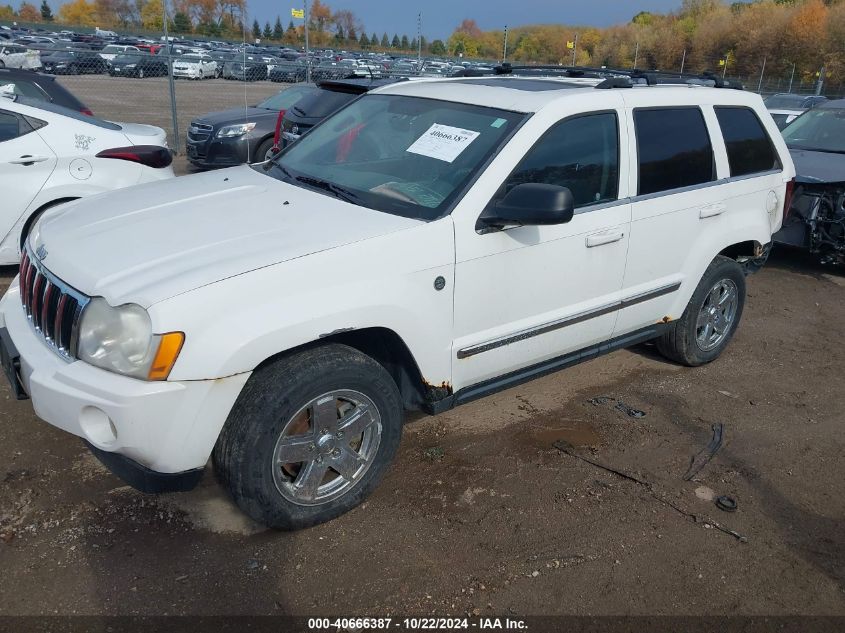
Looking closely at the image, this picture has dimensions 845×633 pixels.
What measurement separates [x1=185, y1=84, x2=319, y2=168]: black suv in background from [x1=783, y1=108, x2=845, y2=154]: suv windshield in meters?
6.54

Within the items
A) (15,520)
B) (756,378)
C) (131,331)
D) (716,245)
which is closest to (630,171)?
(716,245)

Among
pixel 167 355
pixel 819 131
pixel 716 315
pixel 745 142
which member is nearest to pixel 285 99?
pixel 819 131

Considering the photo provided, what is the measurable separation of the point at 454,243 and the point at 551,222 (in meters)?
0.44

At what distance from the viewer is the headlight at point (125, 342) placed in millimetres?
2611

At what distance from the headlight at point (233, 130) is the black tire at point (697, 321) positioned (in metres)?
8.03

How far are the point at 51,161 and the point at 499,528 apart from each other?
184 inches

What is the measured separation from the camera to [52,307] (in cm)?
298

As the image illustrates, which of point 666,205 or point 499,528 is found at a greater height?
point 666,205

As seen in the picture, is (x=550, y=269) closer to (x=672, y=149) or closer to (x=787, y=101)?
(x=672, y=149)

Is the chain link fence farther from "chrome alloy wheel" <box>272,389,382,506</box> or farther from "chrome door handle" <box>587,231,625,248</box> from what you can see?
"chrome alloy wheel" <box>272,389,382,506</box>

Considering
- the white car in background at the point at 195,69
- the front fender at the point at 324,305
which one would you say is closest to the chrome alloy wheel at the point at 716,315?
the front fender at the point at 324,305

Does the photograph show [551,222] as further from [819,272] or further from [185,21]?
[185,21]

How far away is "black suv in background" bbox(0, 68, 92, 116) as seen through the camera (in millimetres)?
8453

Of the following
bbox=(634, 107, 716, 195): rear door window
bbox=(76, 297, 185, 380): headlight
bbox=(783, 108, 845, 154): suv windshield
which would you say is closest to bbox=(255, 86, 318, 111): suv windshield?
bbox=(783, 108, 845, 154): suv windshield
